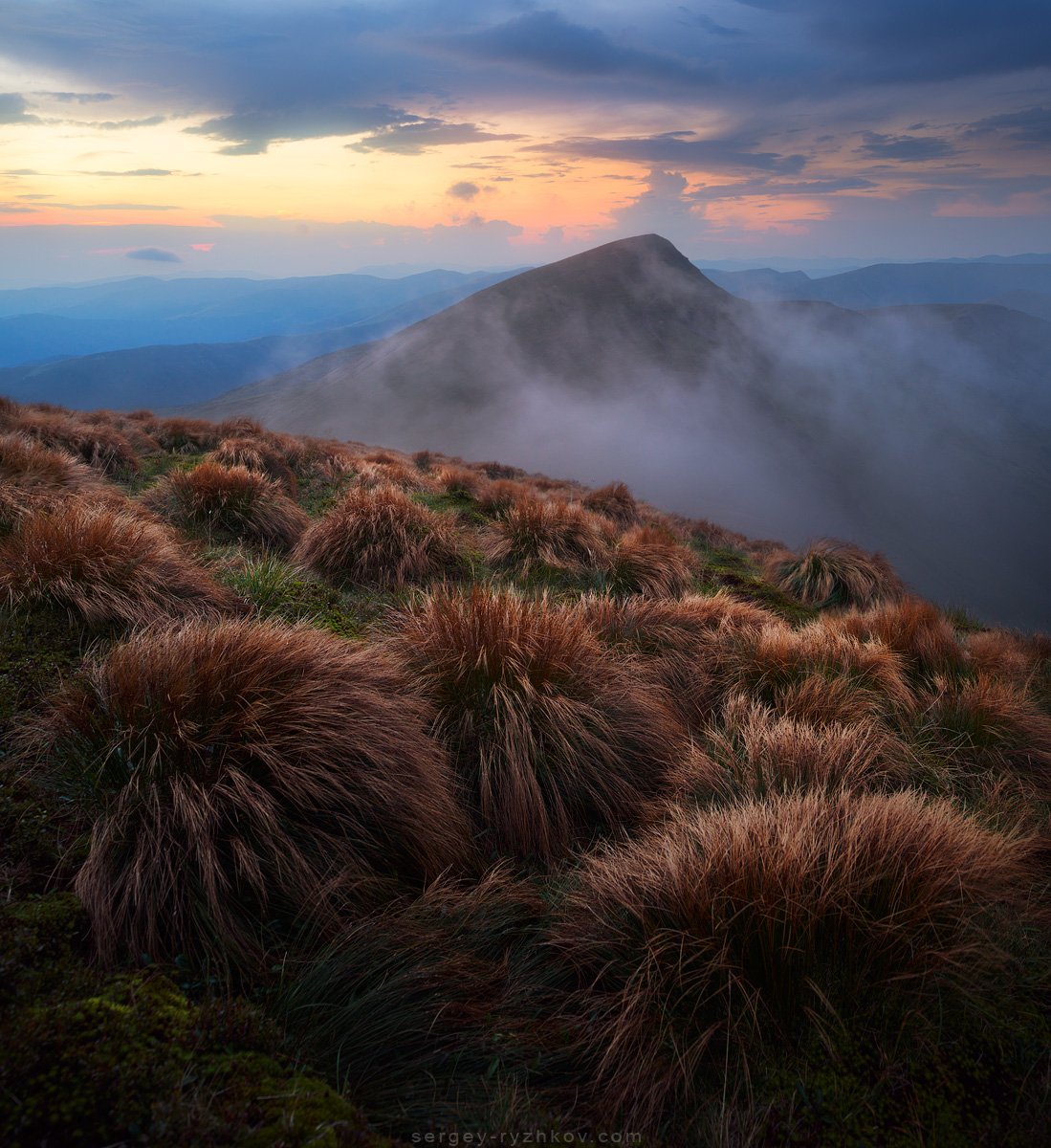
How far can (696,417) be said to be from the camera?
16438cm

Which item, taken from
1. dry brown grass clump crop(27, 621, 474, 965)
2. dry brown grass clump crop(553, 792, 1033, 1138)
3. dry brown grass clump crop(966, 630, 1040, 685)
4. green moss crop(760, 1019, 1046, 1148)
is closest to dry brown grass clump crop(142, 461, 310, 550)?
dry brown grass clump crop(27, 621, 474, 965)

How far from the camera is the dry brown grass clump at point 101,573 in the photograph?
13.8 ft

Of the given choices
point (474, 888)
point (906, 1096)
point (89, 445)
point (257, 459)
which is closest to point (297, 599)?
point (474, 888)

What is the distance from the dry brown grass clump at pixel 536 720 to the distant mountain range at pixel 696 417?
118 metres

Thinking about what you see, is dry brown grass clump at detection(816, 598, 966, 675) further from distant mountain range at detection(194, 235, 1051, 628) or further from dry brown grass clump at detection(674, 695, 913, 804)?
distant mountain range at detection(194, 235, 1051, 628)

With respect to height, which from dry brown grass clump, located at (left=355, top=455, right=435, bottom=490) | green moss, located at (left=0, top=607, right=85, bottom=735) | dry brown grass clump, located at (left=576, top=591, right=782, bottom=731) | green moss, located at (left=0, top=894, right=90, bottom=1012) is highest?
green moss, located at (left=0, top=894, right=90, bottom=1012)

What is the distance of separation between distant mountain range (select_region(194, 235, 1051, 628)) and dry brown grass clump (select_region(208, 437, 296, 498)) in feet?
369

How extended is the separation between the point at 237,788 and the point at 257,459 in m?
9.45

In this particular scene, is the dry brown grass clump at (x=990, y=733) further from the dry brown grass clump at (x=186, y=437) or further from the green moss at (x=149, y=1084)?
the dry brown grass clump at (x=186, y=437)

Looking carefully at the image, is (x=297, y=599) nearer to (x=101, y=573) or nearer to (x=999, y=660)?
(x=101, y=573)

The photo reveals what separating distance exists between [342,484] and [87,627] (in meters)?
7.95

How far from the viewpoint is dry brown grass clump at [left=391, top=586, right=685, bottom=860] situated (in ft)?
11.4

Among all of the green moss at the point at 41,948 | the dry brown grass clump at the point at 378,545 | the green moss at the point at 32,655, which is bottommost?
the dry brown grass clump at the point at 378,545

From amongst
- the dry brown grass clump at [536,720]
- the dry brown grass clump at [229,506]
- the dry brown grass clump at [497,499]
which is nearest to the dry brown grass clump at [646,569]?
the dry brown grass clump at [497,499]
